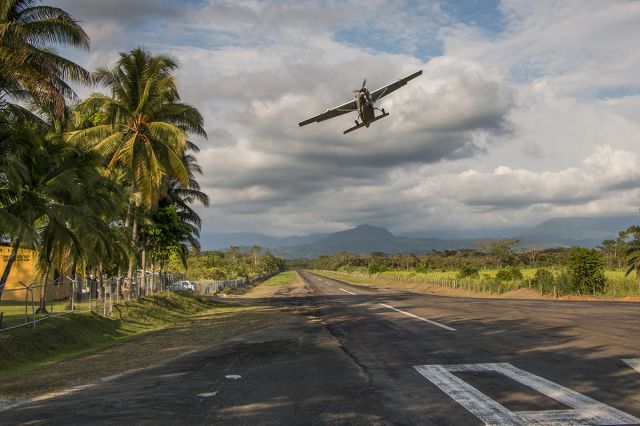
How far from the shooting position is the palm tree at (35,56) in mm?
14953

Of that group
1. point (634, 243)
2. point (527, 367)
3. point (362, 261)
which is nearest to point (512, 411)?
point (527, 367)

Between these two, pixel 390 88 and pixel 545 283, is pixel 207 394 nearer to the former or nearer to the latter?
pixel 390 88

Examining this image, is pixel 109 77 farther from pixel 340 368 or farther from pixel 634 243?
pixel 634 243

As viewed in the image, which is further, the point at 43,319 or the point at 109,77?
the point at 109,77

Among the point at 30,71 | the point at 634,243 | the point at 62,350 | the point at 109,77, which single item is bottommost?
the point at 62,350

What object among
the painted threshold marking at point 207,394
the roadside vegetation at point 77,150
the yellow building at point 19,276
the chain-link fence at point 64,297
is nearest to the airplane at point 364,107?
the roadside vegetation at point 77,150

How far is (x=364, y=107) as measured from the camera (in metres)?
21.1

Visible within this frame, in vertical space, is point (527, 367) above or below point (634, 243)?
below

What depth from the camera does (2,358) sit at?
12617 millimetres

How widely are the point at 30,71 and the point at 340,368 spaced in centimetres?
1248

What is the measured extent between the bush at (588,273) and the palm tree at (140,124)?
27.5m

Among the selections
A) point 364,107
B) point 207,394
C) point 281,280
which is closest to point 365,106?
point 364,107

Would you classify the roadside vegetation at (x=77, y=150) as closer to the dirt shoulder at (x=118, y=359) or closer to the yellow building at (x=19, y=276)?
the dirt shoulder at (x=118, y=359)

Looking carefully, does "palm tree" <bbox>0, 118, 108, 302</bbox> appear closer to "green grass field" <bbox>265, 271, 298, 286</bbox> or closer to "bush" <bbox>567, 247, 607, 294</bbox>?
"bush" <bbox>567, 247, 607, 294</bbox>
